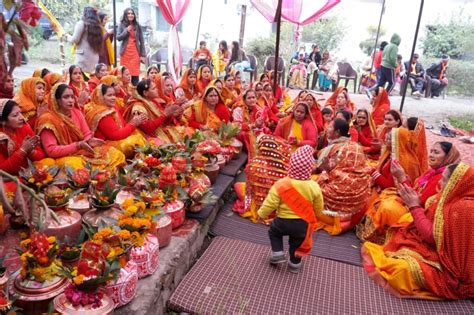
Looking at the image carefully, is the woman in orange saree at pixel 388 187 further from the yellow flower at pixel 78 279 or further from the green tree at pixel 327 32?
the green tree at pixel 327 32

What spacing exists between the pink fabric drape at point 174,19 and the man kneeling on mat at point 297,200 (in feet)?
18.7

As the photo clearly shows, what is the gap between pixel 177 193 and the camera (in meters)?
3.17

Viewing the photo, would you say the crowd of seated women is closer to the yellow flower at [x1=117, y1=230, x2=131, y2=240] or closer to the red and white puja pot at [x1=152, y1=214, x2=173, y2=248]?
the red and white puja pot at [x1=152, y1=214, x2=173, y2=248]

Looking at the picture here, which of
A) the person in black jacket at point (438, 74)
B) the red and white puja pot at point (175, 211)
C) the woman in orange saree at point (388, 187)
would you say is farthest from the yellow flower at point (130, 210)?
the person in black jacket at point (438, 74)

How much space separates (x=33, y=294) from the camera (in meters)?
1.86

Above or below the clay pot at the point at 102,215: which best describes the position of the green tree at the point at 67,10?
above

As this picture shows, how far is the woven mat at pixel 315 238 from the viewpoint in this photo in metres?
3.42

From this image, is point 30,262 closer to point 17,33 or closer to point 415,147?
point 17,33

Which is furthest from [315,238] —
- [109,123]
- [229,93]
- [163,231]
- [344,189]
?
[229,93]

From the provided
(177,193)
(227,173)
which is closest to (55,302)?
(177,193)

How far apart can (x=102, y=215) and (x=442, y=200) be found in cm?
230

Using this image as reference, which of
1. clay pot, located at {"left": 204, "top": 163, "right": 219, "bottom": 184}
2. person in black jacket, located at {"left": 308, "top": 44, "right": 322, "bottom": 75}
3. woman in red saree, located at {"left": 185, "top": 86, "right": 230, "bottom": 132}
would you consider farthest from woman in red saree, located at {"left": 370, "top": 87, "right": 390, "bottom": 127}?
person in black jacket, located at {"left": 308, "top": 44, "right": 322, "bottom": 75}

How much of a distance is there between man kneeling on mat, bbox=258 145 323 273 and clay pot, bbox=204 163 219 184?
4.16ft

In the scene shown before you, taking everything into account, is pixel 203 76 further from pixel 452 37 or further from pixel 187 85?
pixel 452 37
